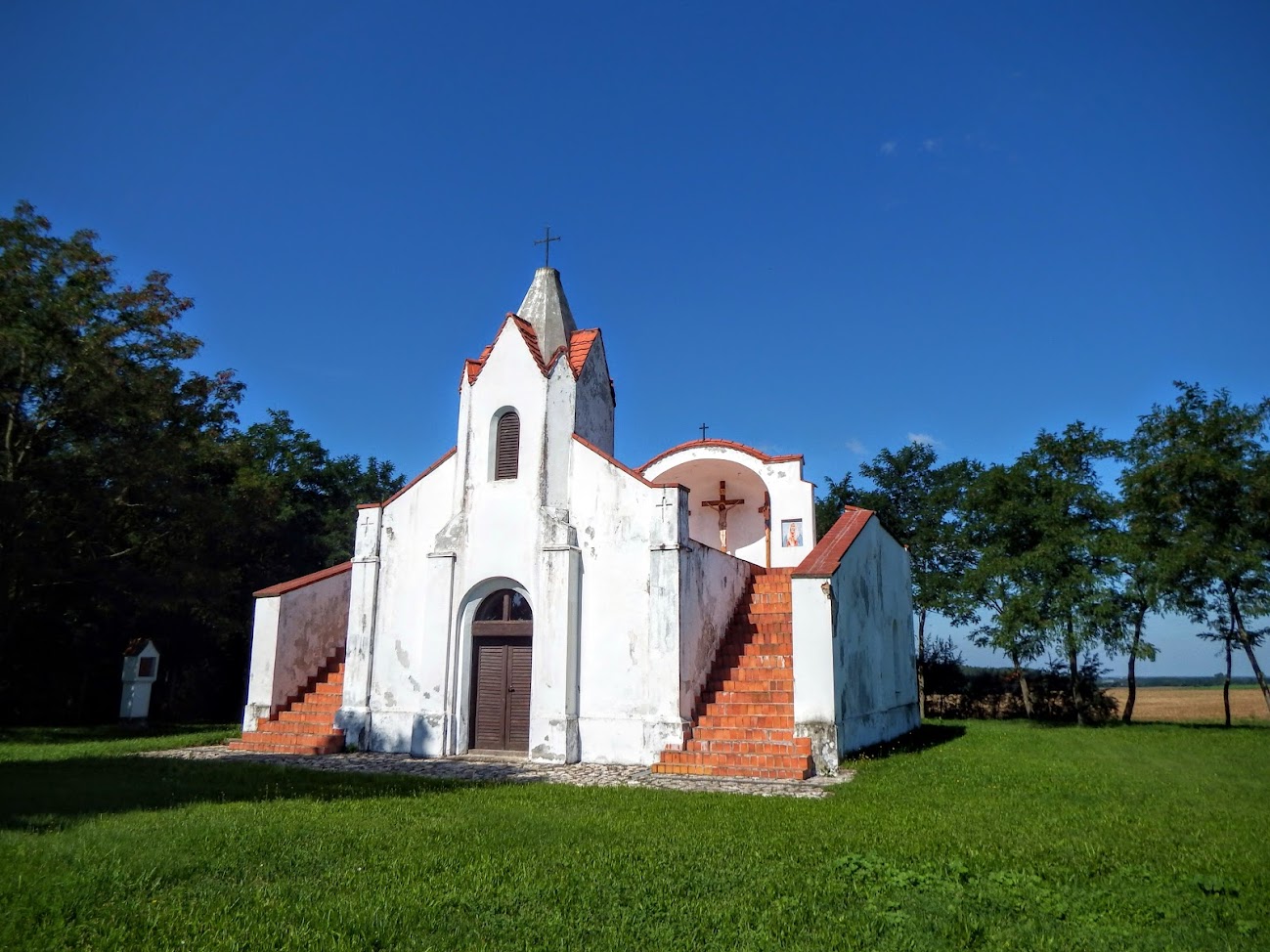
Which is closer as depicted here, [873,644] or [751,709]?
[751,709]

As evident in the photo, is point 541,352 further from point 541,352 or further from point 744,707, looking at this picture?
point 744,707

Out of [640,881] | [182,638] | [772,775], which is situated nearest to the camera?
[640,881]

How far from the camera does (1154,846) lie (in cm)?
718

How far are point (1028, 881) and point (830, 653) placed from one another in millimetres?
6868

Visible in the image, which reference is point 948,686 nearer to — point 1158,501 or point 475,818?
point 1158,501

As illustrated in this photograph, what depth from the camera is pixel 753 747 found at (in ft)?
41.5

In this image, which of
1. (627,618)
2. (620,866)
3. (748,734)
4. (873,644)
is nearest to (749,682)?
(748,734)

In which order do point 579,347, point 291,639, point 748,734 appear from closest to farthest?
point 748,734, point 579,347, point 291,639

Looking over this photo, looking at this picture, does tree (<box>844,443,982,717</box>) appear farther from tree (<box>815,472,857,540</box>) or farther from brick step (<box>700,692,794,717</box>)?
brick step (<box>700,692,794,717</box>)

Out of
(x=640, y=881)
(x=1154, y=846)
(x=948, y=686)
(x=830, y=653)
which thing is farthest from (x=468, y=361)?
(x=948, y=686)

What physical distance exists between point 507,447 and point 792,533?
7.62 metres

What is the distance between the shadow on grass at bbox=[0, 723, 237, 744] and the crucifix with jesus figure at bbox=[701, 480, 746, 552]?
40.6 feet

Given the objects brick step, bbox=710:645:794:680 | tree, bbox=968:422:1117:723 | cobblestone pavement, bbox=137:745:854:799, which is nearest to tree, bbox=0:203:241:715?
cobblestone pavement, bbox=137:745:854:799

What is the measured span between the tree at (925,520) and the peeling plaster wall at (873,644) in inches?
284
